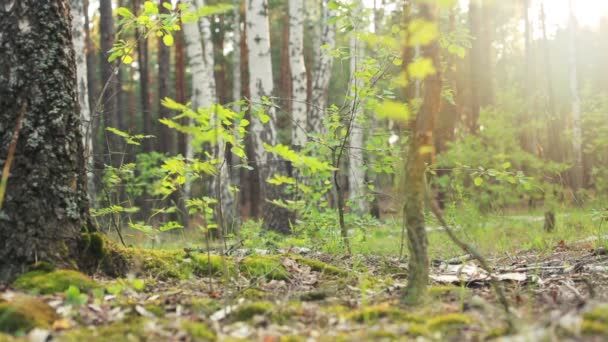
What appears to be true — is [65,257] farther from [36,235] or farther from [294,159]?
[294,159]

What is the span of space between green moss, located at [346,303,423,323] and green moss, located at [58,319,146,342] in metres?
0.99

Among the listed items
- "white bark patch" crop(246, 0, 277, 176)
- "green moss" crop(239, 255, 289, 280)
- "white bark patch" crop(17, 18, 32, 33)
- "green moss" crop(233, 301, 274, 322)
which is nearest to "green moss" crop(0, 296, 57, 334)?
"green moss" crop(233, 301, 274, 322)

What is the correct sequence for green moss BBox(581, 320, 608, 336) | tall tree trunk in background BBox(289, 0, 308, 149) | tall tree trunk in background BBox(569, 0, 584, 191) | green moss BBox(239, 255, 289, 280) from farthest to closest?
tall tree trunk in background BBox(569, 0, 584, 191), tall tree trunk in background BBox(289, 0, 308, 149), green moss BBox(239, 255, 289, 280), green moss BBox(581, 320, 608, 336)

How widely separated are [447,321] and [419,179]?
0.76 m

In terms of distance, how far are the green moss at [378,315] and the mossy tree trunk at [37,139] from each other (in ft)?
5.71

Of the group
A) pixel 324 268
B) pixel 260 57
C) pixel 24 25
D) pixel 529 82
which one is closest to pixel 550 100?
pixel 529 82

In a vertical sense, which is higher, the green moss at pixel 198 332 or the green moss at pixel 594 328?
the green moss at pixel 594 328

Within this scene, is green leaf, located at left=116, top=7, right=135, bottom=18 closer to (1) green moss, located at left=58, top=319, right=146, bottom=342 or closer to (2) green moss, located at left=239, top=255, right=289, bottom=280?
(2) green moss, located at left=239, top=255, right=289, bottom=280

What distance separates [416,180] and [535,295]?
104cm

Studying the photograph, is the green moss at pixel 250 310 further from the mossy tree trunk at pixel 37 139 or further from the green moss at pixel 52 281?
the mossy tree trunk at pixel 37 139

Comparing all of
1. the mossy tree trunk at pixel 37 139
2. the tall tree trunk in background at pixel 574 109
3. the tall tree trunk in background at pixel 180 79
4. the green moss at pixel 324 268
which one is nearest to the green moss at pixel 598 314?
the green moss at pixel 324 268

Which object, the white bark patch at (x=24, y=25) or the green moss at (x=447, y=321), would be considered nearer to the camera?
the green moss at (x=447, y=321)

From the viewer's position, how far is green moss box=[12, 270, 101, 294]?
108 inches

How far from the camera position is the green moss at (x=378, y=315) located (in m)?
2.47
